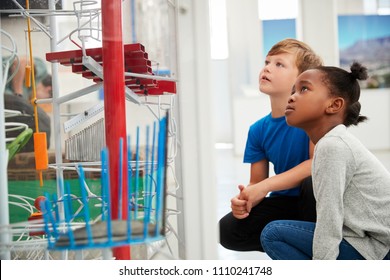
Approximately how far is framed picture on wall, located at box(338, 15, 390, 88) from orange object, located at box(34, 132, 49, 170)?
613mm

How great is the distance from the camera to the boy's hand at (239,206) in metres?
1.13

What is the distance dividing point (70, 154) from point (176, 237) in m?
0.27

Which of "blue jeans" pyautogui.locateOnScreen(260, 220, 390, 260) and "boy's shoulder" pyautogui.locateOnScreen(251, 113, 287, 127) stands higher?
"boy's shoulder" pyautogui.locateOnScreen(251, 113, 287, 127)

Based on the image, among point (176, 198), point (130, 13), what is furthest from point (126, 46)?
point (176, 198)

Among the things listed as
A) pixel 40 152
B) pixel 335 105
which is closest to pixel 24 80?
pixel 40 152

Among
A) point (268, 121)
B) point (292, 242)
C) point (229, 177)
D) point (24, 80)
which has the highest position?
point (24, 80)

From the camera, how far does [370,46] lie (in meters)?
1.18

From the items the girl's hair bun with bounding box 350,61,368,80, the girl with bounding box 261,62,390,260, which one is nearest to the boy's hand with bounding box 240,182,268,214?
the girl with bounding box 261,62,390,260

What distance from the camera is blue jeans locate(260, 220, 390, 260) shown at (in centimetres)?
100

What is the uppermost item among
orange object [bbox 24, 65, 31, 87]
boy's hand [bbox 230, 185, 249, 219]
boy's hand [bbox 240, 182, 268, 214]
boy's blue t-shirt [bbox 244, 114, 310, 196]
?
orange object [bbox 24, 65, 31, 87]

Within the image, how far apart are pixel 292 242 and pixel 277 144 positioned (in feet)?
0.68

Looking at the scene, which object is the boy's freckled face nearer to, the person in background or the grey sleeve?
the grey sleeve

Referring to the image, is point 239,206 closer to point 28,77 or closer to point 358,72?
point 358,72

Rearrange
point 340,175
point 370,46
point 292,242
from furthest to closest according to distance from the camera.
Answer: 1. point 370,46
2. point 292,242
3. point 340,175
